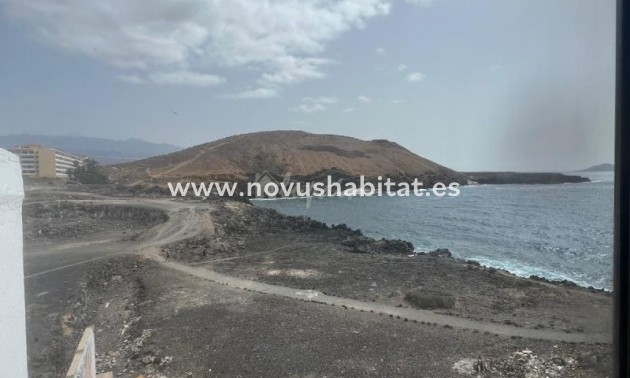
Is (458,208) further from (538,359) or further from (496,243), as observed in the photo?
(538,359)

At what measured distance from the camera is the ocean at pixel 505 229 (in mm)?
12758

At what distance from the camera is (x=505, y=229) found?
20172mm

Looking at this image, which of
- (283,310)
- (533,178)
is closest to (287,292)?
(283,310)

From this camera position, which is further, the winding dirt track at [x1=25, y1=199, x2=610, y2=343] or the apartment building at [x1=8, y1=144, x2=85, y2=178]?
the winding dirt track at [x1=25, y1=199, x2=610, y2=343]

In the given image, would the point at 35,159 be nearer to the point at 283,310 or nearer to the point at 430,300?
the point at 283,310

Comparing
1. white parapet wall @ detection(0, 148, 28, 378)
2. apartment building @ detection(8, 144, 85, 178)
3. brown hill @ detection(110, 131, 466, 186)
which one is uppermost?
brown hill @ detection(110, 131, 466, 186)

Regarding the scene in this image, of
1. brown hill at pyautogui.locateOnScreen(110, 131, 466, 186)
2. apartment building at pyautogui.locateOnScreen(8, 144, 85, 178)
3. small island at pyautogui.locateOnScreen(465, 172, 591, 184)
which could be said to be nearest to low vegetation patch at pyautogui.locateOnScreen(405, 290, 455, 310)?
apartment building at pyautogui.locateOnScreen(8, 144, 85, 178)

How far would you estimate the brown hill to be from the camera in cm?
2240

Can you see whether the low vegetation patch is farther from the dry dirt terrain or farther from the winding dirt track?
the winding dirt track

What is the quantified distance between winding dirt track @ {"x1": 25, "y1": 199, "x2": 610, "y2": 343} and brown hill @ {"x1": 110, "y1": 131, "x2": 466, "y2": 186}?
21.4 feet

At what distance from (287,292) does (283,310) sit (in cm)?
124

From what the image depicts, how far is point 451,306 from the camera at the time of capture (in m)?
7.45

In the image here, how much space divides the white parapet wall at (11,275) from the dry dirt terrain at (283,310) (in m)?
1.93

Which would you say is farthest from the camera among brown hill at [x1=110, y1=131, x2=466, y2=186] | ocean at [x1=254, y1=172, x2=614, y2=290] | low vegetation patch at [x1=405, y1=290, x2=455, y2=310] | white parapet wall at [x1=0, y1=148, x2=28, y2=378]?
brown hill at [x1=110, y1=131, x2=466, y2=186]
